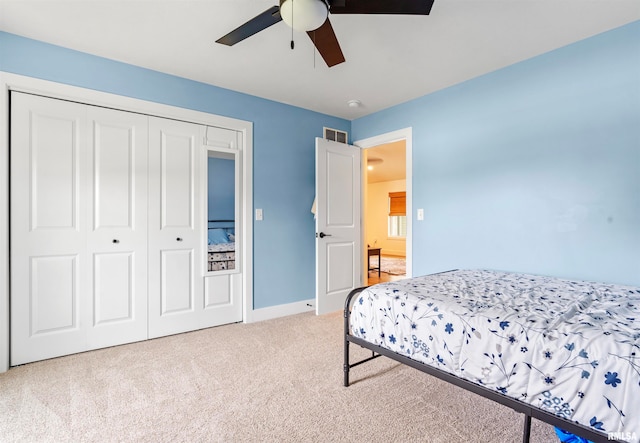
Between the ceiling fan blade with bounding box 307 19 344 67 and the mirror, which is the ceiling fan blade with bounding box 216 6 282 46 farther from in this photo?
the mirror

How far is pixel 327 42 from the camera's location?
1.82m

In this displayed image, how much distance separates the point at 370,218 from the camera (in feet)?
32.5

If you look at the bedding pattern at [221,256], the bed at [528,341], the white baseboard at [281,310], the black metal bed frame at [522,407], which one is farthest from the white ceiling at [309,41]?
the white baseboard at [281,310]

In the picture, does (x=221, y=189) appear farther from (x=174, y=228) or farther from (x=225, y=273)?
(x=225, y=273)

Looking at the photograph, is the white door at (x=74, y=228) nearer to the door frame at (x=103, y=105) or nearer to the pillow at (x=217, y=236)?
the door frame at (x=103, y=105)

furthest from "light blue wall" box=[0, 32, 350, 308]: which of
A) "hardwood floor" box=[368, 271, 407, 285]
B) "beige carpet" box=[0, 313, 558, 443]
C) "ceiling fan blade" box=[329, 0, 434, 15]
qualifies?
"hardwood floor" box=[368, 271, 407, 285]

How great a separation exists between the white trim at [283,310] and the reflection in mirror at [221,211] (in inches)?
23.3

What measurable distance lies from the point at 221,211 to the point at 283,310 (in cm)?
133

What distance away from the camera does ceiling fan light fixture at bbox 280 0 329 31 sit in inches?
56.1

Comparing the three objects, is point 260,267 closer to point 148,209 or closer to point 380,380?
point 148,209

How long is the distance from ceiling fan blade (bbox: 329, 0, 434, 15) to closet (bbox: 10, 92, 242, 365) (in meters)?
2.08

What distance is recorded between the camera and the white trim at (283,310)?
3438 millimetres

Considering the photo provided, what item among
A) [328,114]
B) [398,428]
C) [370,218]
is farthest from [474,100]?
[370,218]

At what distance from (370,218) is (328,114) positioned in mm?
6171
